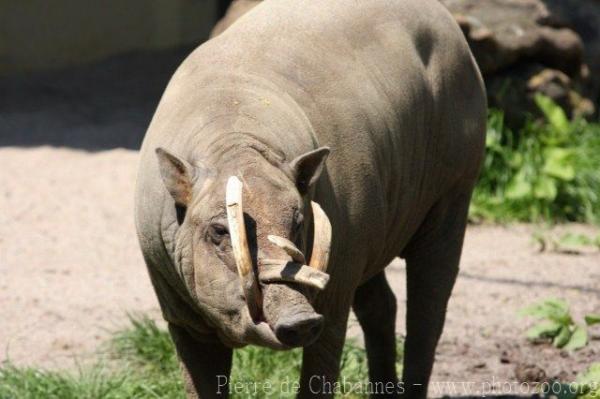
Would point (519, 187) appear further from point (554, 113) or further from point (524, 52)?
point (524, 52)

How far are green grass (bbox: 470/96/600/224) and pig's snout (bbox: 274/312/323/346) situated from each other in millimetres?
5625

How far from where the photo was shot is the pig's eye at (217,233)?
3389 mm

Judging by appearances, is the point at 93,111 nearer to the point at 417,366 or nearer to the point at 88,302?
the point at 88,302

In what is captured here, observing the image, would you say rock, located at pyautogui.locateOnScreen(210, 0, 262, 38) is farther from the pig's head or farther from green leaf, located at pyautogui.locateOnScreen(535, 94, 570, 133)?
the pig's head

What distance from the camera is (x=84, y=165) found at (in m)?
9.13

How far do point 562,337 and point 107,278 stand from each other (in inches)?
103

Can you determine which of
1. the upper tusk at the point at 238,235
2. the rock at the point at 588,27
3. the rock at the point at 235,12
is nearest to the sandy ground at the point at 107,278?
the rock at the point at 235,12

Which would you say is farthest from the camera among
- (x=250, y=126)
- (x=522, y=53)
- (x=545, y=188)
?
(x=522, y=53)

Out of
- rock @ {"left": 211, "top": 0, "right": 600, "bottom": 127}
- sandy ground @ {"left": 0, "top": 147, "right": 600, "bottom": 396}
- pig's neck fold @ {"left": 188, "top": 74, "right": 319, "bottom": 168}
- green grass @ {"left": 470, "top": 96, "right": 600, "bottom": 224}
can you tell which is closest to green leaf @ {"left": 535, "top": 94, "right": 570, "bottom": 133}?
green grass @ {"left": 470, "top": 96, "right": 600, "bottom": 224}

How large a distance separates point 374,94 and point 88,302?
2928 mm

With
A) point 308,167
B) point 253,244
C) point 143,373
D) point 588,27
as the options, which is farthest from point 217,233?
point 588,27

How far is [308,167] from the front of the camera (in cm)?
358

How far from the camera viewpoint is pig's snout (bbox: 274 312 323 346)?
124 inches

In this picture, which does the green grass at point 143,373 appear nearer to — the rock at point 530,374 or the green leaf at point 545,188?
the rock at point 530,374
